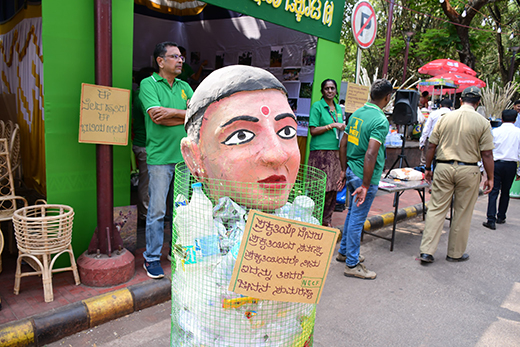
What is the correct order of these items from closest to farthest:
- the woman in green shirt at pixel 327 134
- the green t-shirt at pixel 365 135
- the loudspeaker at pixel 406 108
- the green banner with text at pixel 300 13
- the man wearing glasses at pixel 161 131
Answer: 1. the man wearing glasses at pixel 161 131
2. the green t-shirt at pixel 365 135
3. the green banner with text at pixel 300 13
4. the woman in green shirt at pixel 327 134
5. the loudspeaker at pixel 406 108

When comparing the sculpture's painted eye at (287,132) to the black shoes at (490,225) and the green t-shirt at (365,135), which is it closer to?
the green t-shirt at (365,135)

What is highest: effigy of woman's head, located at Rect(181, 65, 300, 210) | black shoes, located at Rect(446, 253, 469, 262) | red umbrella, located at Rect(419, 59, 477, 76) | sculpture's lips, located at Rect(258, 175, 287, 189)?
red umbrella, located at Rect(419, 59, 477, 76)

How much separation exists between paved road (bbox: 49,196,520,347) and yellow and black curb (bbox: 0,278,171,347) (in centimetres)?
6

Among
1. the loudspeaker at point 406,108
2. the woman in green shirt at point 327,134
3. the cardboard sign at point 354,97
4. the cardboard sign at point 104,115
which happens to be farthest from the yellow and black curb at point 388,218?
the cardboard sign at point 104,115

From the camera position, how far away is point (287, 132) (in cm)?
167

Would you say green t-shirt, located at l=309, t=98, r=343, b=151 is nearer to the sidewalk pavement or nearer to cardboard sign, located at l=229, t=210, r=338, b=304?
the sidewalk pavement

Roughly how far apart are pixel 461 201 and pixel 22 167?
5.26 metres

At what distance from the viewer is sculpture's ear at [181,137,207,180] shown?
1700 millimetres

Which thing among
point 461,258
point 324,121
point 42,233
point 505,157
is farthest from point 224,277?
point 505,157

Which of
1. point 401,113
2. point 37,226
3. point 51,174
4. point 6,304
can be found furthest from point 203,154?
point 401,113

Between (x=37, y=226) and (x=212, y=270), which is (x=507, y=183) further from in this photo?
(x=37, y=226)

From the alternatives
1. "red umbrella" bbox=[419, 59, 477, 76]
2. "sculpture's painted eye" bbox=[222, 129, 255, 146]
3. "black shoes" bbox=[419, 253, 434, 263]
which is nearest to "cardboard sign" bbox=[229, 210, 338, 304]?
"sculpture's painted eye" bbox=[222, 129, 255, 146]

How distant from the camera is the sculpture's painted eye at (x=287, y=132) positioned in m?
1.65

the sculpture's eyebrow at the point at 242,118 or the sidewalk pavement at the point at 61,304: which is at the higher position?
the sculpture's eyebrow at the point at 242,118
